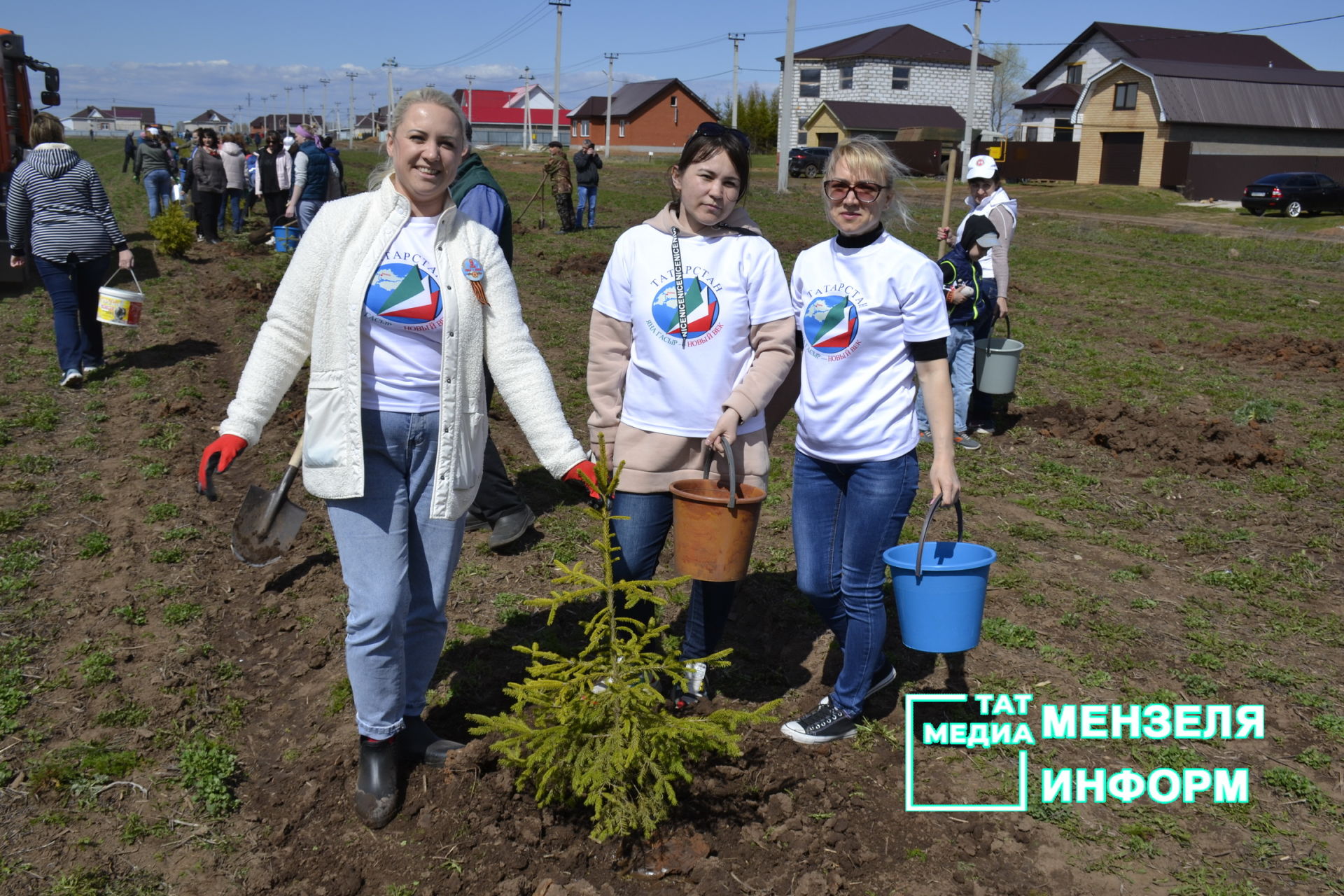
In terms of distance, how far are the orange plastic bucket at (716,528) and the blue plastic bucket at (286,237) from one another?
534 inches

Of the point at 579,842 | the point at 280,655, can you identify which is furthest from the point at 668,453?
the point at 280,655

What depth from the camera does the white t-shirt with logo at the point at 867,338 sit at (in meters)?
3.16

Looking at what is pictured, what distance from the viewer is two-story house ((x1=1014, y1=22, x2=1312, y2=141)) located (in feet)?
168

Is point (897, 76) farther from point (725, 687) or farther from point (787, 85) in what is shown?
point (725, 687)

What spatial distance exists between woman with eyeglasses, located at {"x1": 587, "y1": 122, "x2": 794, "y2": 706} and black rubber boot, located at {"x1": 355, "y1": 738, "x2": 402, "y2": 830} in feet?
3.09

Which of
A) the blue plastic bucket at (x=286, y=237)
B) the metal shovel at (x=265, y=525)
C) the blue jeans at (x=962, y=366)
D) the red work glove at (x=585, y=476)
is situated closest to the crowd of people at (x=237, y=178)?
the blue plastic bucket at (x=286, y=237)

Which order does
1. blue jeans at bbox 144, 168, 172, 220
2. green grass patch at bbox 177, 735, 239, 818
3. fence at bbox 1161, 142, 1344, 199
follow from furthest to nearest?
fence at bbox 1161, 142, 1344, 199 < blue jeans at bbox 144, 168, 172, 220 < green grass patch at bbox 177, 735, 239, 818

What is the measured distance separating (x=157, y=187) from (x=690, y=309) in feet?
60.4

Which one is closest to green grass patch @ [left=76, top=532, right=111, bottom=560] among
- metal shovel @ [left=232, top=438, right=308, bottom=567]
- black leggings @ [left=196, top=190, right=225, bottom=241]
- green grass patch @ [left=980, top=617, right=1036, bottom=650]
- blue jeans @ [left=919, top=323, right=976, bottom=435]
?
metal shovel @ [left=232, top=438, right=308, bottom=567]

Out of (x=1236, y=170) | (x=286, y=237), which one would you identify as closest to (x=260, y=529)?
(x=286, y=237)

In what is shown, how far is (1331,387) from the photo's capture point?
349 inches

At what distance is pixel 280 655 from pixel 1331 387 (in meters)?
8.71

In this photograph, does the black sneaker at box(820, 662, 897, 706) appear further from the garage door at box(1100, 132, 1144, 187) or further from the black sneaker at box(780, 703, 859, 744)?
the garage door at box(1100, 132, 1144, 187)

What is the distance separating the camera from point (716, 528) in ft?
9.98
